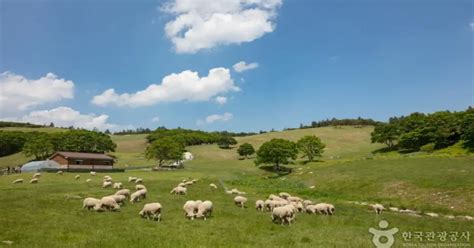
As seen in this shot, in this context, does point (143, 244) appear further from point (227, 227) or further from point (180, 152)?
point (180, 152)

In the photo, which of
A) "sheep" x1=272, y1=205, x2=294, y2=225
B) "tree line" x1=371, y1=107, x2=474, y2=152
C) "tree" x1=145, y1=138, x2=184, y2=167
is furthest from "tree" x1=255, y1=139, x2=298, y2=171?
"sheep" x1=272, y1=205, x2=294, y2=225

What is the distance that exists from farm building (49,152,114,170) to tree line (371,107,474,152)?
81.8m

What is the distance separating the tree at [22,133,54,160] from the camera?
130 metres

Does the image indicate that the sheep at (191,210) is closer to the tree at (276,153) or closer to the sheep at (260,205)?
the sheep at (260,205)

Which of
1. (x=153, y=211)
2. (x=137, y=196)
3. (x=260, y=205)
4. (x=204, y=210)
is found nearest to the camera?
(x=153, y=211)

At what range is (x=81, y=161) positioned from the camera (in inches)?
4218

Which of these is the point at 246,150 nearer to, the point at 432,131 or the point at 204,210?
the point at 432,131

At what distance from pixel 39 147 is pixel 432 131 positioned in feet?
370

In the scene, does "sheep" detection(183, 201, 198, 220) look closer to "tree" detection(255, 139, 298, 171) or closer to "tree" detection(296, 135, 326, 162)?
"tree" detection(255, 139, 298, 171)

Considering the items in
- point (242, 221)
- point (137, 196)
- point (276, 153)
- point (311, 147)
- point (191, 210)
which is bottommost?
point (242, 221)

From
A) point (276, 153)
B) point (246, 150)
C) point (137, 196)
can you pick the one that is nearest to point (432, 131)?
point (276, 153)

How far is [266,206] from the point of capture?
33125 millimetres

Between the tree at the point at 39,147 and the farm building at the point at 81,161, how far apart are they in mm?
27045

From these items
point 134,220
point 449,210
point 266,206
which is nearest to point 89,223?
point 134,220
